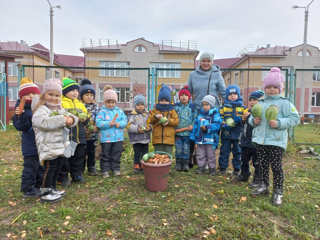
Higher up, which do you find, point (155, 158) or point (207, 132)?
point (207, 132)

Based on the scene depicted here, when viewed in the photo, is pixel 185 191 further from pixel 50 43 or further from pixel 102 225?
pixel 50 43

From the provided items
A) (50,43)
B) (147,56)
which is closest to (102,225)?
(50,43)

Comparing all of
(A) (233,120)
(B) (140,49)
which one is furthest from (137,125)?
(B) (140,49)

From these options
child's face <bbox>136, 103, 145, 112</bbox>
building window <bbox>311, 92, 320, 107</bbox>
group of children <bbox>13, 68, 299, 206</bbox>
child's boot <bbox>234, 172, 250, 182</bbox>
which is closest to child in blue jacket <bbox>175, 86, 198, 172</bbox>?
group of children <bbox>13, 68, 299, 206</bbox>

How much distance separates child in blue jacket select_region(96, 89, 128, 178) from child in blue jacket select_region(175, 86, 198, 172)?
41.2 inches

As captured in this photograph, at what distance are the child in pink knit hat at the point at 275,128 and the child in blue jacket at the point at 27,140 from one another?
3.10 metres

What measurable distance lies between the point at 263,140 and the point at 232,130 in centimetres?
88

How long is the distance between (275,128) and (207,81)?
5.25 feet

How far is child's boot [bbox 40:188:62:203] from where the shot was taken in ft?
9.27

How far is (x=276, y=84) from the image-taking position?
290 centimetres

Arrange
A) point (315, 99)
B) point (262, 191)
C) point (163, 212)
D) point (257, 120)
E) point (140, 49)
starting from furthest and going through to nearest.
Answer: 1. point (140, 49)
2. point (315, 99)
3. point (262, 191)
4. point (257, 120)
5. point (163, 212)

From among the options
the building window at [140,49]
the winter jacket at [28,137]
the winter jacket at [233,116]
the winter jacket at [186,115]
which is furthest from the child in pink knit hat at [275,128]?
the building window at [140,49]

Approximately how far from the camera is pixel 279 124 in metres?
2.80

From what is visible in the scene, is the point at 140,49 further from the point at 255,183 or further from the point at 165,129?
the point at 255,183
